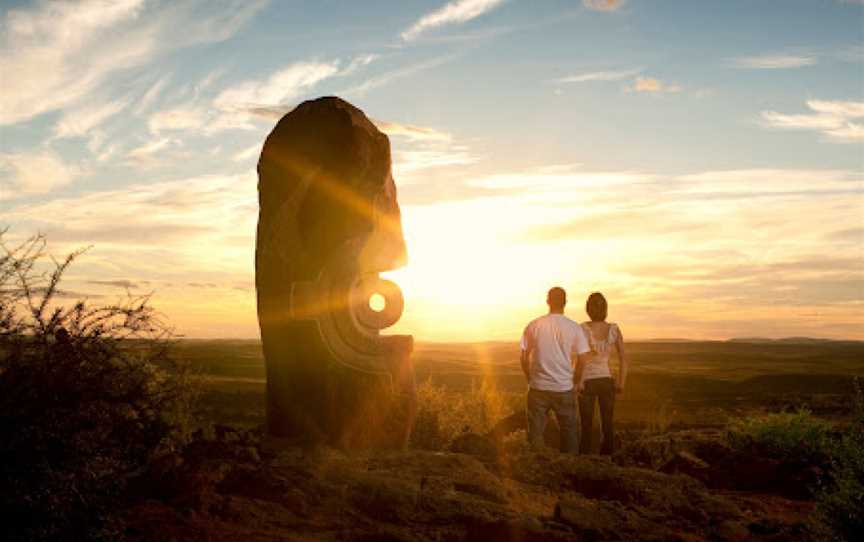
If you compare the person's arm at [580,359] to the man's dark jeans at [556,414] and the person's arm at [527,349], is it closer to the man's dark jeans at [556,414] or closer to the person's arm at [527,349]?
the man's dark jeans at [556,414]

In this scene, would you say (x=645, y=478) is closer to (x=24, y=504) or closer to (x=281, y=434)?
(x=281, y=434)

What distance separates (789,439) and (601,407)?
3.19 meters

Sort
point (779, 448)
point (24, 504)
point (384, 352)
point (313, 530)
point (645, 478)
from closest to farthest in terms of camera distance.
Result: 1. point (24, 504)
2. point (313, 530)
3. point (645, 478)
4. point (384, 352)
5. point (779, 448)

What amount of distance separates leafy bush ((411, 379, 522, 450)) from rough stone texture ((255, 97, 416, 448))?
2.36 metres

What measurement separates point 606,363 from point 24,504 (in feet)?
24.7

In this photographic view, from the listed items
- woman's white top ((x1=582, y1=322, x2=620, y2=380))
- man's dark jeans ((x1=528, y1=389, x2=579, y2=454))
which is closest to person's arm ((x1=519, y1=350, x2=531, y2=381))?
man's dark jeans ((x1=528, y1=389, x2=579, y2=454))

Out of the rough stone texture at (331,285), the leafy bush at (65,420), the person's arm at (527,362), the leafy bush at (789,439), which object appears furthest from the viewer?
the leafy bush at (789,439)

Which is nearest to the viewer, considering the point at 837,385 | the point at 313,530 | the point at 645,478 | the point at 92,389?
the point at 92,389

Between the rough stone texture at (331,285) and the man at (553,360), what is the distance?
1.62 metres

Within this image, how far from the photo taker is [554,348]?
11.1 metres

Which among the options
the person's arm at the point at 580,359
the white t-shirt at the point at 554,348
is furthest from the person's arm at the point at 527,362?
the person's arm at the point at 580,359

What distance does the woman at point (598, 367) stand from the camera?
11484 millimetres

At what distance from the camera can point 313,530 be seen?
764 centimetres

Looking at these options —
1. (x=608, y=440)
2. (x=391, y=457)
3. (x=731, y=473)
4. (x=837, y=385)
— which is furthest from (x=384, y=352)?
(x=837, y=385)
